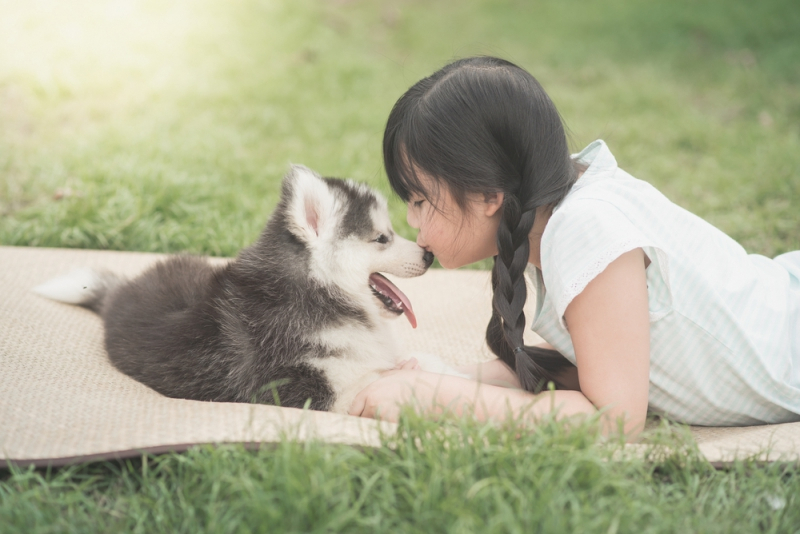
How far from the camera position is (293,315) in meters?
2.28

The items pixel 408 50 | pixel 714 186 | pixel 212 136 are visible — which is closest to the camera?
pixel 714 186

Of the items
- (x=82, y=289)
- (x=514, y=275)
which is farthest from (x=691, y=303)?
(x=82, y=289)

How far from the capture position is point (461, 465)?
5.54 ft

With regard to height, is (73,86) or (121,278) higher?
(73,86)

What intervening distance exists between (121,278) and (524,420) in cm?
206

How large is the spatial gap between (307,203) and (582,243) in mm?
969

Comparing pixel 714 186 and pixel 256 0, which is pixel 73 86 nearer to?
pixel 256 0

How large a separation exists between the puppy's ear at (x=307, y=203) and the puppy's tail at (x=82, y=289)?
114 cm

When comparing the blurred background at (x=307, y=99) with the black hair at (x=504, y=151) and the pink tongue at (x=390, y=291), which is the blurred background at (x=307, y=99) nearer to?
the pink tongue at (x=390, y=291)

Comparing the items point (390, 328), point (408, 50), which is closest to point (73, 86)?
point (408, 50)

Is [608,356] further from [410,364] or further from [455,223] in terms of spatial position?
[410,364]

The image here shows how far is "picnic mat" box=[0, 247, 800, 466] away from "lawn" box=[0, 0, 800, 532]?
0.07 m

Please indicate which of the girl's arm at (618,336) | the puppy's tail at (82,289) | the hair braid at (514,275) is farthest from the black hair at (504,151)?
the puppy's tail at (82,289)

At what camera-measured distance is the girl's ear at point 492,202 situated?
2.12 metres
